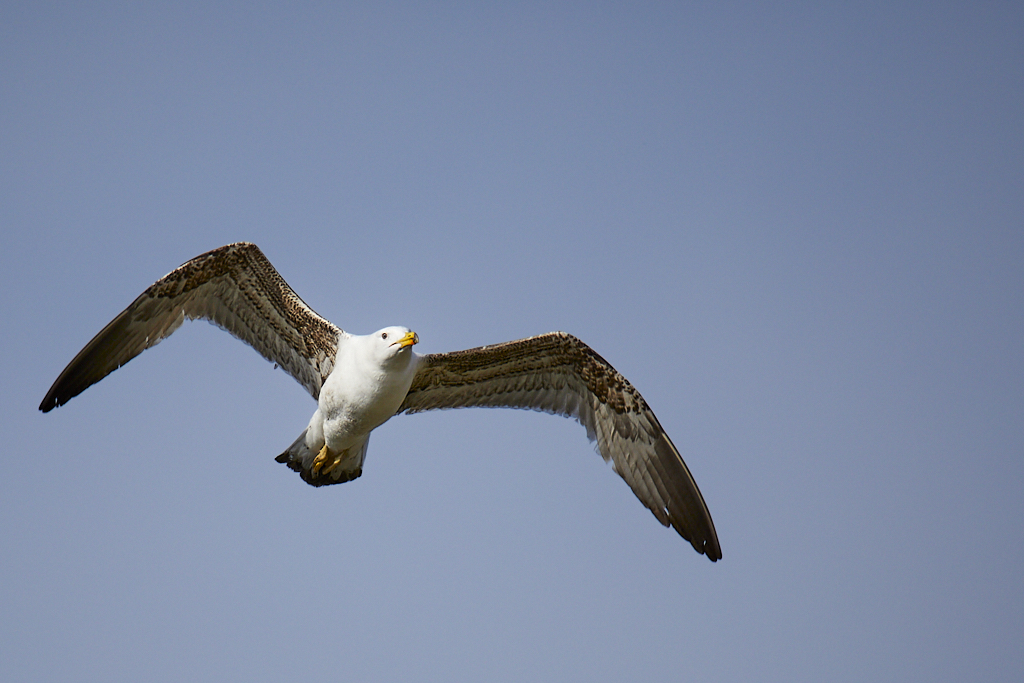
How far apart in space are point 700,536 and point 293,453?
5.83 metres

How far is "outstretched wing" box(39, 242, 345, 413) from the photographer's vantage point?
12.0 meters

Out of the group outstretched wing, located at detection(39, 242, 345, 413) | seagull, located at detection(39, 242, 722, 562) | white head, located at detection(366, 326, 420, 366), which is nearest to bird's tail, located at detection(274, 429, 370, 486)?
seagull, located at detection(39, 242, 722, 562)

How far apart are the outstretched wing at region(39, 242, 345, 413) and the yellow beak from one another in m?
1.33

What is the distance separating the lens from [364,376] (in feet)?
37.4

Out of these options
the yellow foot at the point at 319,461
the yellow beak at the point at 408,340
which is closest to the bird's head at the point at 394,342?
the yellow beak at the point at 408,340

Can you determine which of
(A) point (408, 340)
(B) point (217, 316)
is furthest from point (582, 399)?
(B) point (217, 316)

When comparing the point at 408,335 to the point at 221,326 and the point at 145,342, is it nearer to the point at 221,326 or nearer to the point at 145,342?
the point at 221,326

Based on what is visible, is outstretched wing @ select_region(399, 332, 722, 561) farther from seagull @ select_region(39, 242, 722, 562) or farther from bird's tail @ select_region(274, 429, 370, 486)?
bird's tail @ select_region(274, 429, 370, 486)

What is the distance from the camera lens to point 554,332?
12414 mm

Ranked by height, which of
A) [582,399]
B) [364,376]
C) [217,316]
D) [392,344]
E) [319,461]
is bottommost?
[319,461]

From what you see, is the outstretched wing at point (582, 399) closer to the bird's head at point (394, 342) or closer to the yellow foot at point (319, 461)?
the bird's head at point (394, 342)

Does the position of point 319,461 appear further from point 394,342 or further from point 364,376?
point 394,342

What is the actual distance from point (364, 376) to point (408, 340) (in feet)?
2.66

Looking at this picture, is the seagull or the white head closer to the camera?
the white head
